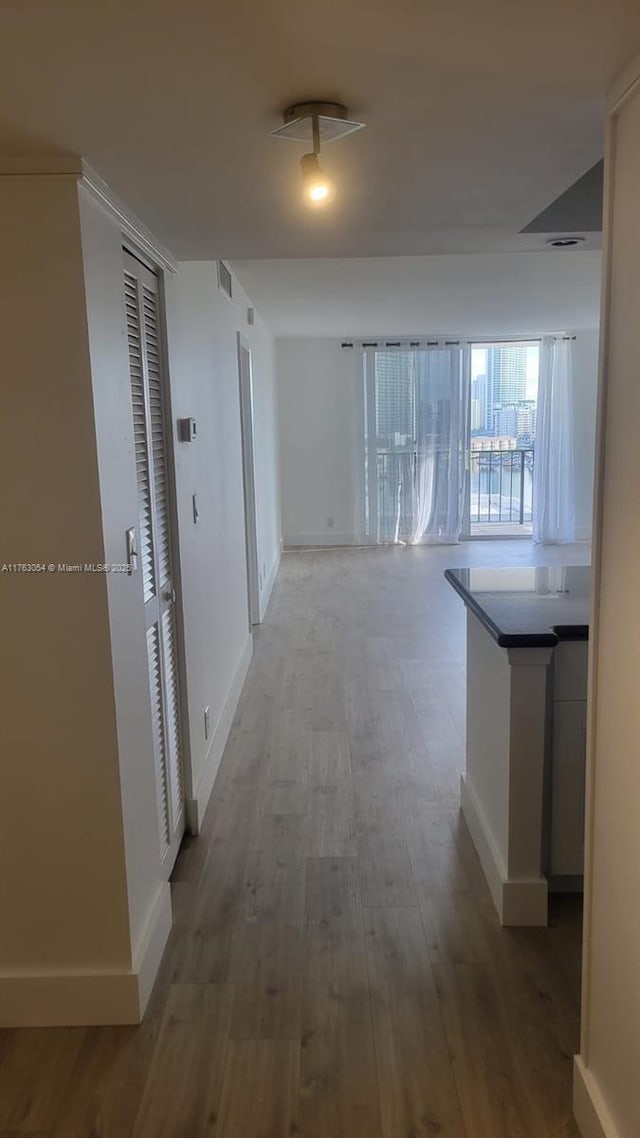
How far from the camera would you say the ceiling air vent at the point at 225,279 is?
3.79 metres

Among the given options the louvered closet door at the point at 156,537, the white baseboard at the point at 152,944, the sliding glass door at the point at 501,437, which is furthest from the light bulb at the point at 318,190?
the sliding glass door at the point at 501,437

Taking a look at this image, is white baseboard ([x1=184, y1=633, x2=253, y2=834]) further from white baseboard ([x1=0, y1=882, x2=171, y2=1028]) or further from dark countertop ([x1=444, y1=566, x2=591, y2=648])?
dark countertop ([x1=444, y1=566, x2=591, y2=648])

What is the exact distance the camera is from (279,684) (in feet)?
14.3

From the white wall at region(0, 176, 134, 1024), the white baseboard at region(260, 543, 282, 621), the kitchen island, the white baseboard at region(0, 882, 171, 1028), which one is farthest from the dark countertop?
the white baseboard at region(260, 543, 282, 621)

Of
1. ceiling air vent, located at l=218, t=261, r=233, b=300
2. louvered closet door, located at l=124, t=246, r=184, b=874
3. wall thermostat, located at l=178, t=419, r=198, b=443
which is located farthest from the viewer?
ceiling air vent, located at l=218, t=261, r=233, b=300

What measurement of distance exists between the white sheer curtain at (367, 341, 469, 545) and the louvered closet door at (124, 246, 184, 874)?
19.9ft

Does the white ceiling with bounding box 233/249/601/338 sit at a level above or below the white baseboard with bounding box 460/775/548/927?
above

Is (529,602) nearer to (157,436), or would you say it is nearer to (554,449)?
(157,436)

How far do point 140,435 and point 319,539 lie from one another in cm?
644

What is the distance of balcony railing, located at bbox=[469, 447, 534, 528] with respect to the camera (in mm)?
9078

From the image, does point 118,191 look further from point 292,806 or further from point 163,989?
point 292,806

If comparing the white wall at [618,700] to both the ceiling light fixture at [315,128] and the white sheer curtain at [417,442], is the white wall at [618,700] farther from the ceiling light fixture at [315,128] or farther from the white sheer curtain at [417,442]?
the white sheer curtain at [417,442]

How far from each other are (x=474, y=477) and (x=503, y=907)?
7318 millimetres

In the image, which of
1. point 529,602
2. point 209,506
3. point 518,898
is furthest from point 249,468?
point 518,898
